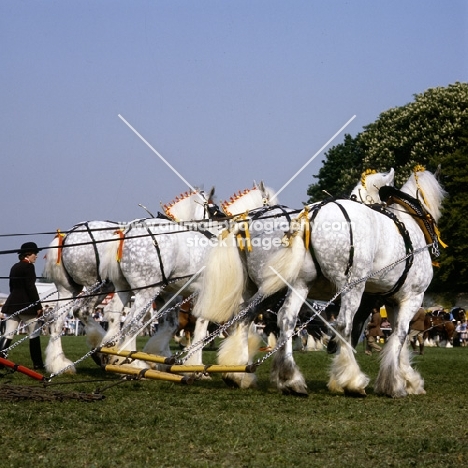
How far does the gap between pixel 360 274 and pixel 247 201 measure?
11.7ft

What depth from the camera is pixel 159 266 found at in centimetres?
1332

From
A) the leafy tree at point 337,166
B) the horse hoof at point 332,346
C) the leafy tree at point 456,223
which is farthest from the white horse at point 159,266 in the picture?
the leafy tree at point 337,166

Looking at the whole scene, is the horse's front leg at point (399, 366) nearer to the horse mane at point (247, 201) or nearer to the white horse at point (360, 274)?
the white horse at point (360, 274)

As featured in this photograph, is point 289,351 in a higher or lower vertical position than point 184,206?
lower

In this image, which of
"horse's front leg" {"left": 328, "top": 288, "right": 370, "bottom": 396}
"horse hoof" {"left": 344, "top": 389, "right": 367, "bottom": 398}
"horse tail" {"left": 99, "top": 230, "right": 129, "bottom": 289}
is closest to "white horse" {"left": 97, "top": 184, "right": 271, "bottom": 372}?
"horse tail" {"left": 99, "top": 230, "right": 129, "bottom": 289}

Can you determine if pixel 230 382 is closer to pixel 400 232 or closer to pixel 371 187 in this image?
pixel 400 232

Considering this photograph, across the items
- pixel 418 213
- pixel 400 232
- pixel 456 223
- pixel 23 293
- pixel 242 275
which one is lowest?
pixel 23 293

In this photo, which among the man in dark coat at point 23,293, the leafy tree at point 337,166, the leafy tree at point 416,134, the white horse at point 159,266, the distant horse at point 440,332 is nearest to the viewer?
the white horse at point 159,266

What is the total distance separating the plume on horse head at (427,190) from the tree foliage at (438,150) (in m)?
31.3

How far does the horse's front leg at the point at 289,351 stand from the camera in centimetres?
1080

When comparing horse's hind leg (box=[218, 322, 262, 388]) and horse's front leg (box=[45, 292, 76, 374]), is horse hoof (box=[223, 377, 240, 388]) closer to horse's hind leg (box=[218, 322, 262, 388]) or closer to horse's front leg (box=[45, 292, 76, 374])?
horse's hind leg (box=[218, 322, 262, 388])

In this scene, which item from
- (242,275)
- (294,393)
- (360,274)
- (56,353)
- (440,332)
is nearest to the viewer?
(294,393)

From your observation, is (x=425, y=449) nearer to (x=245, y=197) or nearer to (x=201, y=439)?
(x=201, y=439)

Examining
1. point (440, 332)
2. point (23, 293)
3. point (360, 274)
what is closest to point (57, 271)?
point (23, 293)
